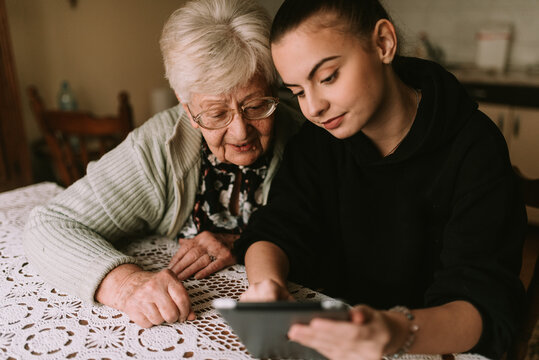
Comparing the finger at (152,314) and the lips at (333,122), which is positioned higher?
the lips at (333,122)

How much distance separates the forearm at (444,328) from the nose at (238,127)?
616mm

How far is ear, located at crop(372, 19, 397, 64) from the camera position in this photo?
0.90 metres

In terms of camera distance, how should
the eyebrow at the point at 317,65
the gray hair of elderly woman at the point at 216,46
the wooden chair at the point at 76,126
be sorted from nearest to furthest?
the eyebrow at the point at 317,65
the gray hair of elderly woman at the point at 216,46
the wooden chair at the point at 76,126

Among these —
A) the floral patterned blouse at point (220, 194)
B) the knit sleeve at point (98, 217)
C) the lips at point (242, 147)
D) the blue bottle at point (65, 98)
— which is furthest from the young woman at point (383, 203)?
the blue bottle at point (65, 98)

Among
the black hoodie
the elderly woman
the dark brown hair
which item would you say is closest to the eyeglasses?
the elderly woman

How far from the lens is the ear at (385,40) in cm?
90

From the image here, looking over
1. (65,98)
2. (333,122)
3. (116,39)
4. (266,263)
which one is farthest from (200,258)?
(116,39)

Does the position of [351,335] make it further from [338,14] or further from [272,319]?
[338,14]

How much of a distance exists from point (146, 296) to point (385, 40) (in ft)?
2.31

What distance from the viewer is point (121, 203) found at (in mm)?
1206

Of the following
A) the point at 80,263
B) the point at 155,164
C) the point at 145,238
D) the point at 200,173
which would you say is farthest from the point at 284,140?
the point at 80,263

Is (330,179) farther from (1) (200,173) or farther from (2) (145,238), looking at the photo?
(2) (145,238)

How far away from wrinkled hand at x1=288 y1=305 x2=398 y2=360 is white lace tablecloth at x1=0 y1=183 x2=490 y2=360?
16 cm

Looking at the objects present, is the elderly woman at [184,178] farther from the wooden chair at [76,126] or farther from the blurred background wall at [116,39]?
the blurred background wall at [116,39]
